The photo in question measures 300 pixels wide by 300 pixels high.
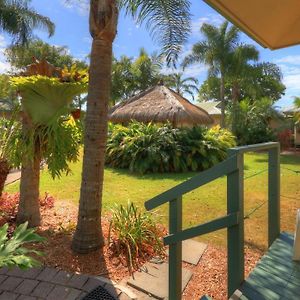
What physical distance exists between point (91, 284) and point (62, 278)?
1.27 feet

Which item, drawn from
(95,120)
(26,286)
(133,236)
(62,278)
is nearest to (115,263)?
(133,236)

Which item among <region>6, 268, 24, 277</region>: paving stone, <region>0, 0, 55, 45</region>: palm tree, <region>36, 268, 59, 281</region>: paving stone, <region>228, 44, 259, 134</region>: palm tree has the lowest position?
<region>36, 268, 59, 281</region>: paving stone

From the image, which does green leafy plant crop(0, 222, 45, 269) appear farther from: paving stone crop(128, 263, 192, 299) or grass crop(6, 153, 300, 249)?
grass crop(6, 153, 300, 249)

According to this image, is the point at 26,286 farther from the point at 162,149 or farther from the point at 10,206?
the point at 162,149

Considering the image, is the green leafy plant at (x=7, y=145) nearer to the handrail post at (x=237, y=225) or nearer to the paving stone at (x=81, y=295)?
the paving stone at (x=81, y=295)

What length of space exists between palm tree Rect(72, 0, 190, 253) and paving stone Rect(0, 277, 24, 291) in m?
0.94

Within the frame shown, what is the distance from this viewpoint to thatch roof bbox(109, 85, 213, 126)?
49.1 ft

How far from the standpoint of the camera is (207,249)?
479 cm

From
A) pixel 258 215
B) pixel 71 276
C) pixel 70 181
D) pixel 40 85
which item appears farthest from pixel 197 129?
pixel 71 276

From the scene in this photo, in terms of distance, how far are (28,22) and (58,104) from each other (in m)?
18.1

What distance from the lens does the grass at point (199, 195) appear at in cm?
583

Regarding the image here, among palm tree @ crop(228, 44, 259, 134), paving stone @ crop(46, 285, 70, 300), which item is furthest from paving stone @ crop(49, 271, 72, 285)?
palm tree @ crop(228, 44, 259, 134)

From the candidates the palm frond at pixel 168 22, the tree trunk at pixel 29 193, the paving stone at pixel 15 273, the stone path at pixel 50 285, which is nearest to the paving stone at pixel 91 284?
the stone path at pixel 50 285

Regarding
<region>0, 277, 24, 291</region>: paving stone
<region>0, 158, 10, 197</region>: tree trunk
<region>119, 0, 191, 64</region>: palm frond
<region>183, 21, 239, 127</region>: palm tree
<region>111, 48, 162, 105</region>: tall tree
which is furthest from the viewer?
<region>111, 48, 162, 105</region>: tall tree
